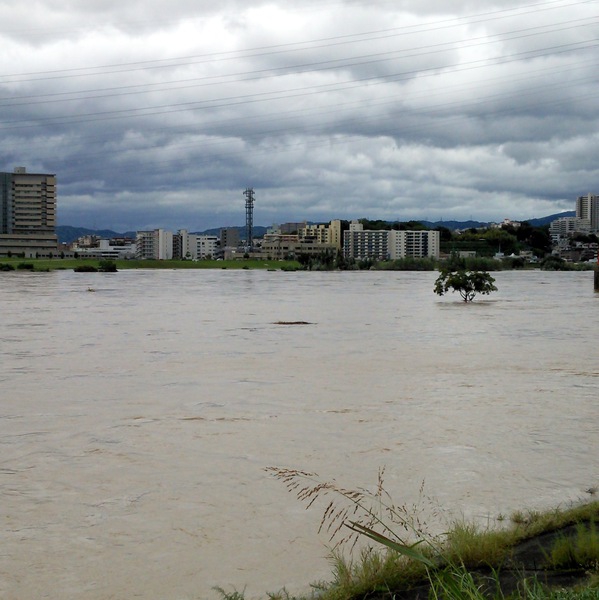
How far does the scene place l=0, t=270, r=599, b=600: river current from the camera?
6.51m

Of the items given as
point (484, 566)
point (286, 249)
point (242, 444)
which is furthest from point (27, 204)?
point (484, 566)

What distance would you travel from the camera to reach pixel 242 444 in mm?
10305

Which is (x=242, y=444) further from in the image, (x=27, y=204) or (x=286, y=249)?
(x=27, y=204)

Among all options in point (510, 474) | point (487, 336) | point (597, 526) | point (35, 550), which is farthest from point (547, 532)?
point (487, 336)

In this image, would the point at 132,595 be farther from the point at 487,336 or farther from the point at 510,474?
the point at 487,336

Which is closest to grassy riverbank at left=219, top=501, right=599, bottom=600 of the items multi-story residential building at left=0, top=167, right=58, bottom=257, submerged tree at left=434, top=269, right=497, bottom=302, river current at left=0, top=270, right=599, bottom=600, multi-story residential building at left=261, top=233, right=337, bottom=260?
river current at left=0, top=270, right=599, bottom=600

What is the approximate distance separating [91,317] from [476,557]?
28312 millimetres

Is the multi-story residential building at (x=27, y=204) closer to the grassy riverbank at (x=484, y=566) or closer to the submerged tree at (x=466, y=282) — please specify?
the submerged tree at (x=466, y=282)

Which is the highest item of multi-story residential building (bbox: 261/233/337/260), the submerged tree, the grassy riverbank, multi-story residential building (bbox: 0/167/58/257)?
multi-story residential building (bbox: 0/167/58/257)

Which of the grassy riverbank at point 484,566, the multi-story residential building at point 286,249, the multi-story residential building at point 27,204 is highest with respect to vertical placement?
the multi-story residential building at point 27,204

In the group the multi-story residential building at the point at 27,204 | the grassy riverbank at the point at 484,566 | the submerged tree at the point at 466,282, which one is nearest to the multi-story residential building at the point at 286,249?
the multi-story residential building at the point at 27,204

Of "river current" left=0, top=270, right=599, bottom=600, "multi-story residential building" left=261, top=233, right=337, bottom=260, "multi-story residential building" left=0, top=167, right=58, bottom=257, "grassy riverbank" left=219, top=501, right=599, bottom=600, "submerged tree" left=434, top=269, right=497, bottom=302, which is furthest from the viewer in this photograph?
"multi-story residential building" left=261, top=233, right=337, bottom=260

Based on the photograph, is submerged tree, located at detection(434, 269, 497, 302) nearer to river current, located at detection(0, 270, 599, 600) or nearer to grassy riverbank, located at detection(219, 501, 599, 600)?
river current, located at detection(0, 270, 599, 600)

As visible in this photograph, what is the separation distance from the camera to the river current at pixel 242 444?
6.51 meters
